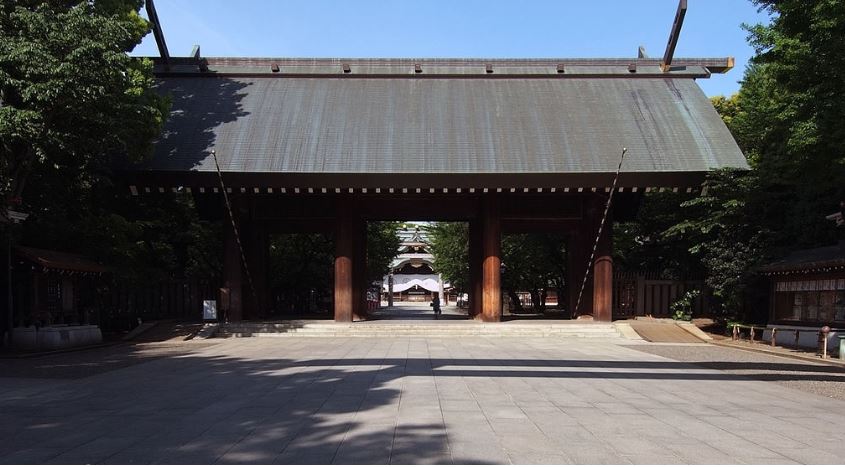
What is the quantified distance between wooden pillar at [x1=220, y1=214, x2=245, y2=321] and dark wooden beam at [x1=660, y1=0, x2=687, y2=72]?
18.3 metres

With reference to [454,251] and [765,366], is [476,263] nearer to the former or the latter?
[765,366]

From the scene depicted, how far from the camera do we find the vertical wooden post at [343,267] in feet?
63.9

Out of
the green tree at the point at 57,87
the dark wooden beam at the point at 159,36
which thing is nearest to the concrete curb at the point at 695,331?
the green tree at the point at 57,87

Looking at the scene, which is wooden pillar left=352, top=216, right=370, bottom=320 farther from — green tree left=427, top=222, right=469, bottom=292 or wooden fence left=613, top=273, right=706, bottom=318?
green tree left=427, top=222, right=469, bottom=292

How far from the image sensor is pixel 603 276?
19547 millimetres

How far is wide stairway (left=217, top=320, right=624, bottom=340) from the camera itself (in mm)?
18547

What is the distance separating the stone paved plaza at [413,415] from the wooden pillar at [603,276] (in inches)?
311

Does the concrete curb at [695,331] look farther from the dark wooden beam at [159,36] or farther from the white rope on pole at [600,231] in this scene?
the dark wooden beam at [159,36]

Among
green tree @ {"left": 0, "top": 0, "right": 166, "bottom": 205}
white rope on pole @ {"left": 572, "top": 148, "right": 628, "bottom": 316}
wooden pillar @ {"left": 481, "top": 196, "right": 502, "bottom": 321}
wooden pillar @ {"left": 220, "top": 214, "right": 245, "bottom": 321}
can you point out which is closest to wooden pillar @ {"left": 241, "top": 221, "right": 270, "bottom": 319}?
wooden pillar @ {"left": 220, "top": 214, "right": 245, "bottom": 321}

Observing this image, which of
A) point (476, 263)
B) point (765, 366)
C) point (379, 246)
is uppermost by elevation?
point (379, 246)

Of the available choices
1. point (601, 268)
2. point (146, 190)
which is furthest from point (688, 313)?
point (146, 190)

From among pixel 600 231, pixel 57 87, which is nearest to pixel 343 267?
pixel 600 231

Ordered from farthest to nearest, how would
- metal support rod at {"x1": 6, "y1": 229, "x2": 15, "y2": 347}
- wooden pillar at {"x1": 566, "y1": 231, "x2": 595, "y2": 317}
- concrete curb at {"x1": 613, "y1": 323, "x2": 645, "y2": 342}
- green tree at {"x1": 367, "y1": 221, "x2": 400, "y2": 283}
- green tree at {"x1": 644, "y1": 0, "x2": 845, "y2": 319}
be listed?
1. green tree at {"x1": 367, "y1": 221, "x2": 400, "y2": 283}
2. wooden pillar at {"x1": 566, "y1": 231, "x2": 595, "y2": 317}
3. concrete curb at {"x1": 613, "y1": 323, "x2": 645, "y2": 342}
4. metal support rod at {"x1": 6, "y1": 229, "x2": 15, "y2": 347}
5. green tree at {"x1": 644, "y1": 0, "x2": 845, "y2": 319}

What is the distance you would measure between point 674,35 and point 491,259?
1198 centimetres
